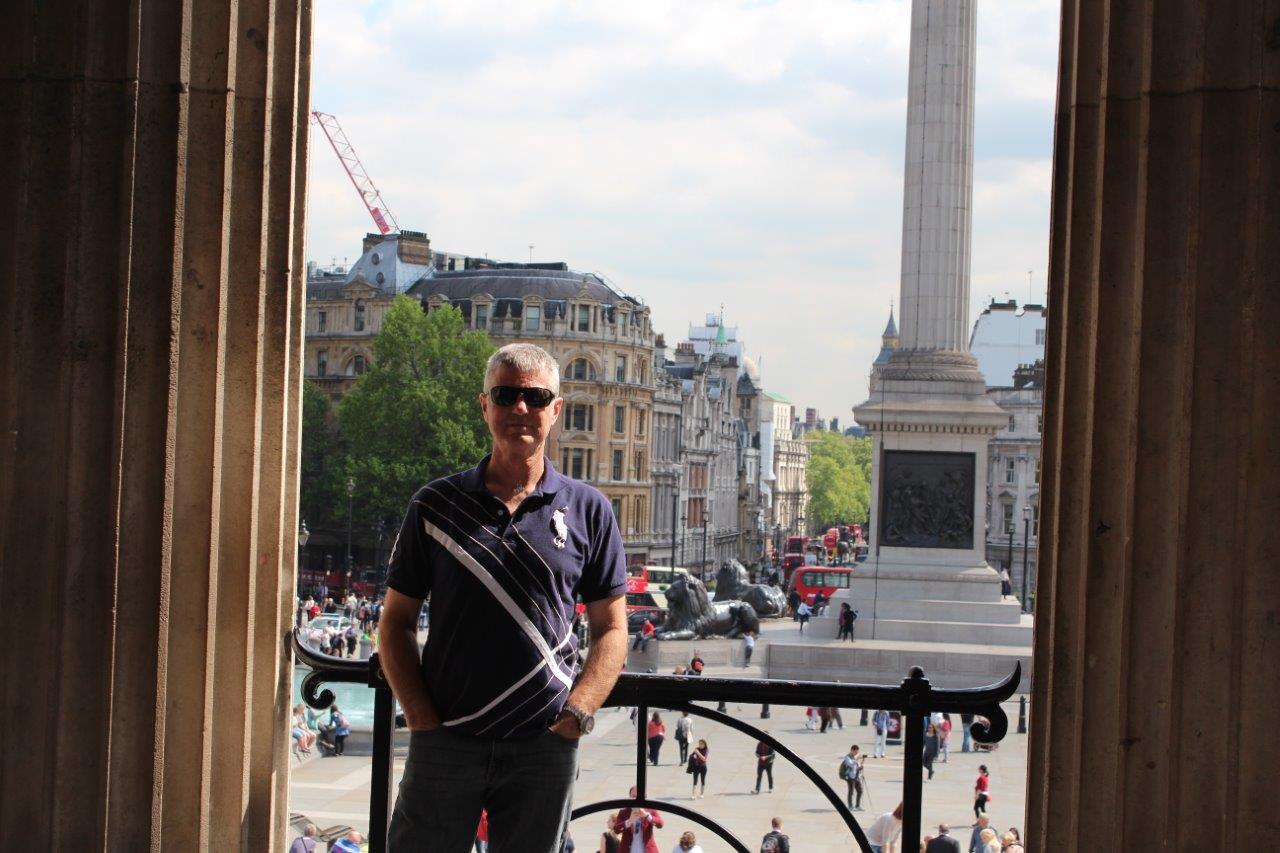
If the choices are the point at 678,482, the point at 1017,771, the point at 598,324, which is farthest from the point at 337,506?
the point at 1017,771

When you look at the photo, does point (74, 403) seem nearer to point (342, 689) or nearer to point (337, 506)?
point (342, 689)

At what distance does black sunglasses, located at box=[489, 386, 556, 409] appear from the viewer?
3.83 m

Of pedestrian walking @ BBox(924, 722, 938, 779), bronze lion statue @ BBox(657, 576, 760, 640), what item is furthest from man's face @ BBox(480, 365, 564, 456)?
bronze lion statue @ BBox(657, 576, 760, 640)

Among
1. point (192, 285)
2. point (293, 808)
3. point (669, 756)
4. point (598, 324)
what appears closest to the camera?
point (192, 285)

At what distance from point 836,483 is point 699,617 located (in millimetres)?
78718

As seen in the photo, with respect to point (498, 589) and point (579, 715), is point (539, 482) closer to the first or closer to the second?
point (498, 589)

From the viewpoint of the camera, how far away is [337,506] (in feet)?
204

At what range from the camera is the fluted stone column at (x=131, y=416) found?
3.73 meters

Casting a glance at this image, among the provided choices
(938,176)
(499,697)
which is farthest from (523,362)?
(938,176)

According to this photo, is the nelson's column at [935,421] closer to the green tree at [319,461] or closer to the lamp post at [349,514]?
the lamp post at [349,514]

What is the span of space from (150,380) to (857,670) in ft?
91.4

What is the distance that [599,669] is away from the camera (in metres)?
3.75

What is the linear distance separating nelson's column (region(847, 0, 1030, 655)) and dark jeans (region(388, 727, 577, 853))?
30093mm

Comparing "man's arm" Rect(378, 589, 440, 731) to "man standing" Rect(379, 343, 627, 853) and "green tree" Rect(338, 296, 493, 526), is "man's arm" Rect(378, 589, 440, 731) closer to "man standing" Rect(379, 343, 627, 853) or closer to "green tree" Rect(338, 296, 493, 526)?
"man standing" Rect(379, 343, 627, 853)
